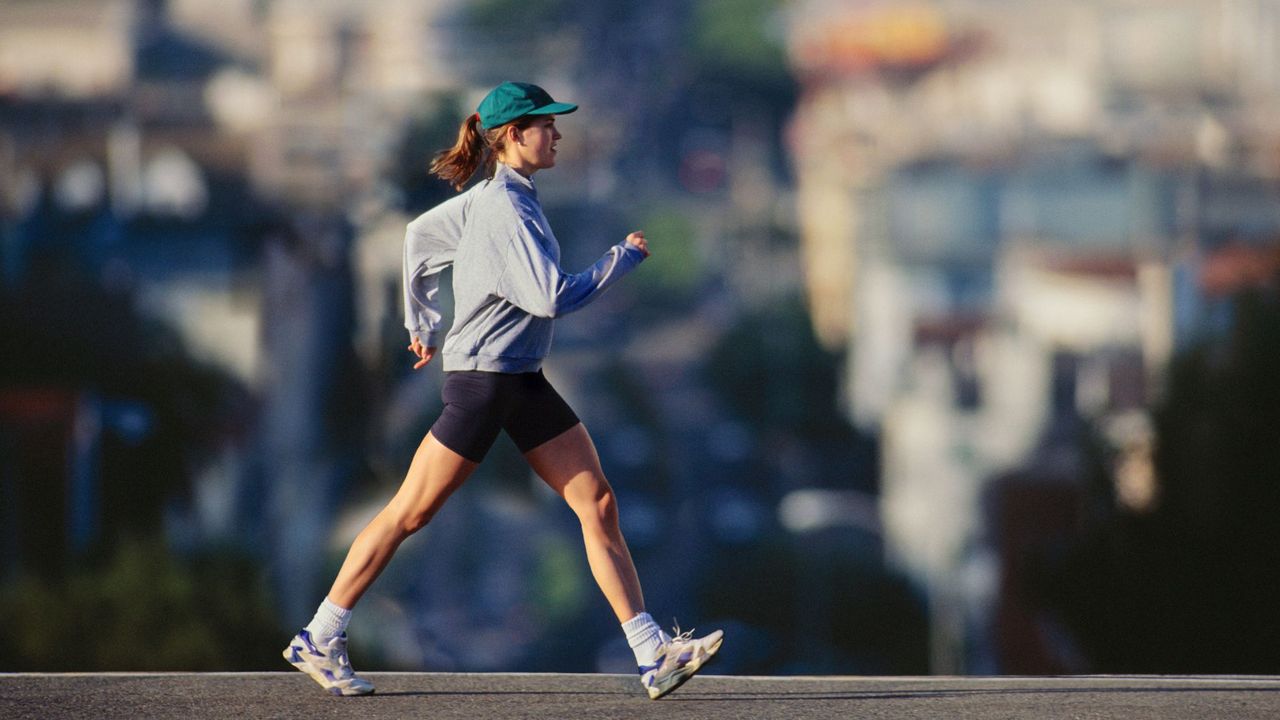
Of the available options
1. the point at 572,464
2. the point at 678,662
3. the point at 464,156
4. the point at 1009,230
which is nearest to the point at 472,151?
the point at 464,156

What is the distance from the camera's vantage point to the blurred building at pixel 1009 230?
41906 mm

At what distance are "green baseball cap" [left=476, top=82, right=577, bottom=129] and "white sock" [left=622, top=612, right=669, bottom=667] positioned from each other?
3.69 ft

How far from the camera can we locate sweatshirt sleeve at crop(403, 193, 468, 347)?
4.36 m

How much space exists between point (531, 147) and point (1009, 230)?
129 feet

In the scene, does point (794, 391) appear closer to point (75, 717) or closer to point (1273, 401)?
point (1273, 401)

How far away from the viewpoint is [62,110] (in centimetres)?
4369

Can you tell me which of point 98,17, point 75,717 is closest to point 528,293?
point 75,717

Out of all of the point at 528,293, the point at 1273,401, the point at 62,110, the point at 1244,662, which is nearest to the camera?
the point at 528,293

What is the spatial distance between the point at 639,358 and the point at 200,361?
9.53 meters

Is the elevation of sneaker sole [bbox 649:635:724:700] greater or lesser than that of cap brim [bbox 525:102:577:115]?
lesser

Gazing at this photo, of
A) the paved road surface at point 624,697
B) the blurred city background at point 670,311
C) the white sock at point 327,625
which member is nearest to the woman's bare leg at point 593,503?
the paved road surface at point 624,697

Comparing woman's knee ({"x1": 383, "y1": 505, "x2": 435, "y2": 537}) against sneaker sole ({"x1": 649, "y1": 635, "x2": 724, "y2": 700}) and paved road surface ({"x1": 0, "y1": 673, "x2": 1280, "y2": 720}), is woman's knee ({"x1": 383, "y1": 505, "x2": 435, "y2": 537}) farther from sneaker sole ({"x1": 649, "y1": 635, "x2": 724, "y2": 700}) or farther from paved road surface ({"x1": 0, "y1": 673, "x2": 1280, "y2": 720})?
sneaker sole ({"x1": 649, "y1": 635, "x2": 724, "y2": 700})

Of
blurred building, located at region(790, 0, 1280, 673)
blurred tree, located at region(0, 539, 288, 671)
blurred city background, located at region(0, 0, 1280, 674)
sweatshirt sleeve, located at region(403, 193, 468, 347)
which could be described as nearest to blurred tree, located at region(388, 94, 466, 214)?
blurred city background, located at region(0, 0, 1280, 674)

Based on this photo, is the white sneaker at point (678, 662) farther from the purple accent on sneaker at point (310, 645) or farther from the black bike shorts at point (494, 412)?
the purple accent on sneaker at point (310, 645)
